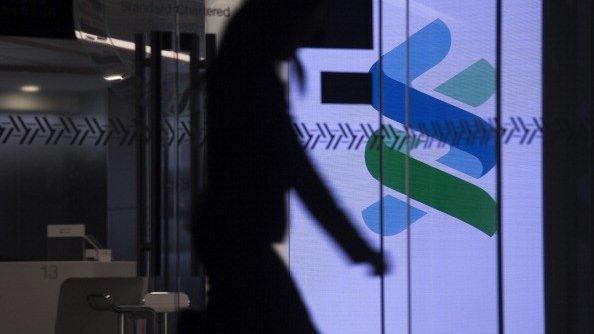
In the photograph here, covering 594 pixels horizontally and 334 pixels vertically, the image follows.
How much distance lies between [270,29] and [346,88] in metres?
0.24

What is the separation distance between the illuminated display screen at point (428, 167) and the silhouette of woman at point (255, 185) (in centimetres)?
3

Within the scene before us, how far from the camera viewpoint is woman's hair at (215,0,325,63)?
2400 millimetres

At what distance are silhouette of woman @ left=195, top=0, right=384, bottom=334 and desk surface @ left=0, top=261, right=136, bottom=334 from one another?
319 centimetres

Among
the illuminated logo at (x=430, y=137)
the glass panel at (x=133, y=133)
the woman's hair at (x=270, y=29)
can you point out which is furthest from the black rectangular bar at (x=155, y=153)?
the illuminated logo at (x=430, y=137)

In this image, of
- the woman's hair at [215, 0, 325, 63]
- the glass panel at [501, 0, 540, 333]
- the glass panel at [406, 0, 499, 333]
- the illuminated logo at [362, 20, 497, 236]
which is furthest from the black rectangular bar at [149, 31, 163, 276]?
the glass panel at [501, 0, 540, 333]

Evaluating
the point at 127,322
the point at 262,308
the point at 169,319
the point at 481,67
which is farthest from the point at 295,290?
the point at 127,322

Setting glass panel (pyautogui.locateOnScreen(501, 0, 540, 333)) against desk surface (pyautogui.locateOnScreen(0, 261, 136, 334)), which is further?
desk surface (pyautogui.locateOnScreen(0, 261, 136, 334))

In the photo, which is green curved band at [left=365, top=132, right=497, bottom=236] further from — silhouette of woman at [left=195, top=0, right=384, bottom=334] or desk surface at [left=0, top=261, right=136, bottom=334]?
desk surface at [left=0, top=261, right=136, bottom=334]

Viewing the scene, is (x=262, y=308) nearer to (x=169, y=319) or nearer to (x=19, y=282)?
(x=169, y=319)

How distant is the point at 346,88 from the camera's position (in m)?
2.41

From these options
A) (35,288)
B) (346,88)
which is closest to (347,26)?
(346,88)

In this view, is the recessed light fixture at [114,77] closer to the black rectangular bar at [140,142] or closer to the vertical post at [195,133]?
the black rectangular bar at [140,142]

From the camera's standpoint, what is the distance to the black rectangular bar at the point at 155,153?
231 cm

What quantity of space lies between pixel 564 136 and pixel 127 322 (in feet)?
5.36
